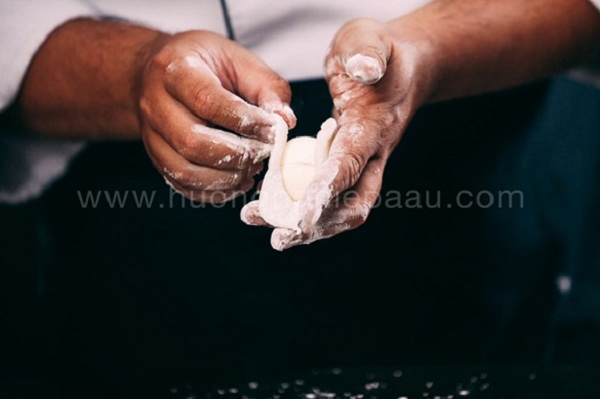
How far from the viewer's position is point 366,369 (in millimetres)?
697

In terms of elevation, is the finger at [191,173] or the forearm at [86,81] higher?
the forearm at [86,81]

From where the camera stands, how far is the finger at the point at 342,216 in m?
0.58

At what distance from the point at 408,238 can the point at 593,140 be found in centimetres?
65

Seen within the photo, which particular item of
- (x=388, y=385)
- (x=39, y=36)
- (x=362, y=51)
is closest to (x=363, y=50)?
(x=362, y=51)

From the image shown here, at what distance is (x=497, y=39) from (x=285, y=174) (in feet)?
1.27

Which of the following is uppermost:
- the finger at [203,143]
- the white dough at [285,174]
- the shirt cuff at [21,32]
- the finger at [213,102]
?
the shirt cuff at [21,32]

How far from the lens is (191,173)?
0.67 meters

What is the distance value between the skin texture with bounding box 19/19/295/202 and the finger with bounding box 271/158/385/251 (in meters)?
0.10

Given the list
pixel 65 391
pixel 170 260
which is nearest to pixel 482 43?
pixel 170 260

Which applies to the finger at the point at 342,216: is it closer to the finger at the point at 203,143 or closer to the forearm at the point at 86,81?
the finger at the point at 203,143

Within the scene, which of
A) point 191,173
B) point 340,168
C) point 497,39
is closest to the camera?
point 340,168

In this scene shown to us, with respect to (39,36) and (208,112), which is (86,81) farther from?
(208,112)

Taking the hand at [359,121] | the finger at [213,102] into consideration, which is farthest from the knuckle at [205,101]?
the hand at [359,121]

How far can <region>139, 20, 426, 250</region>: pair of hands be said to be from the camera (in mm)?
587
